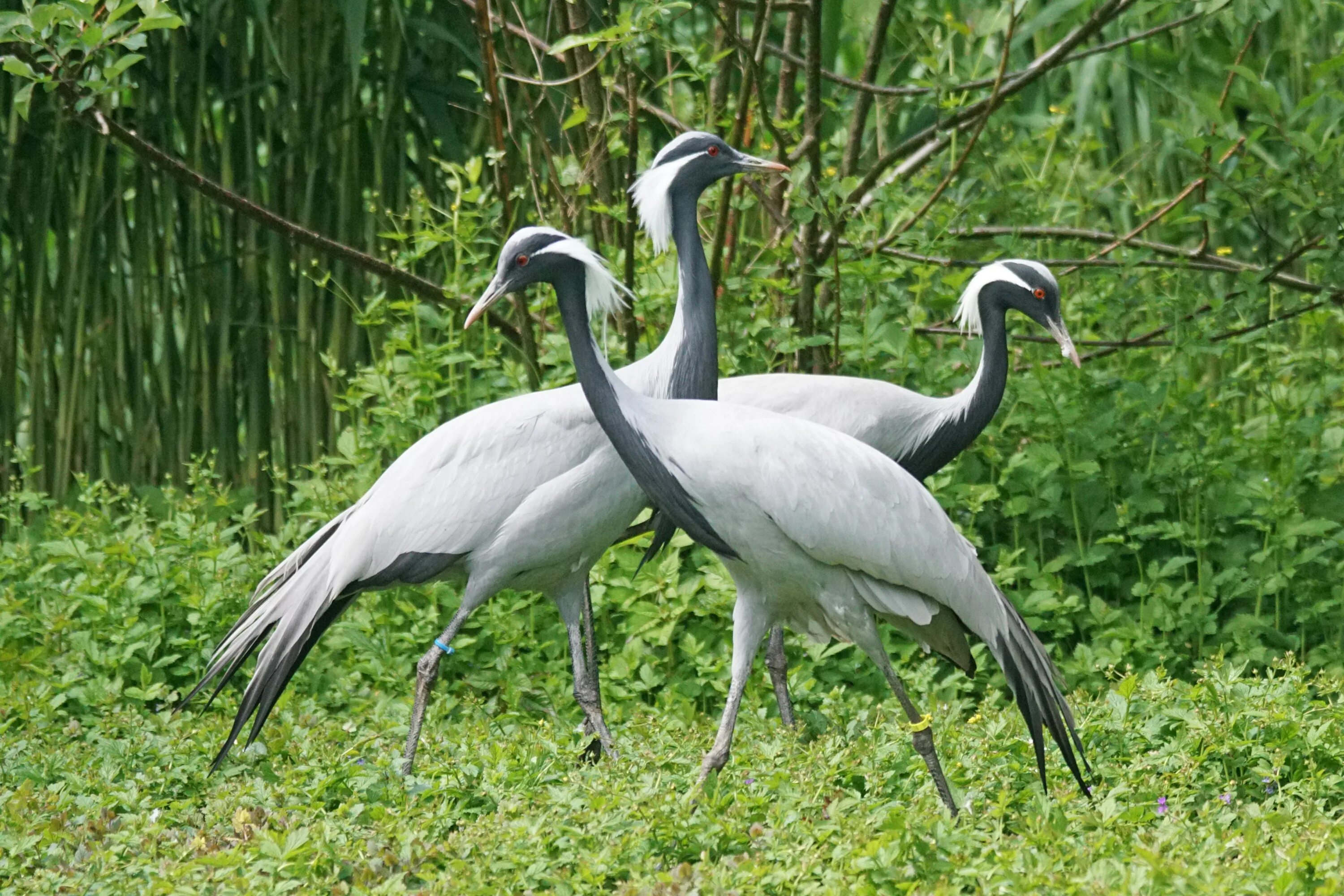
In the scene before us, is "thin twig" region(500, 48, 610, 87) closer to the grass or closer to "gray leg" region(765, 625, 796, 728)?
"gray leg" region(765, 625, 796, 728)

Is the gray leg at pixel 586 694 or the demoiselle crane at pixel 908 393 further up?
the demoiselle crane at pixel 908 393

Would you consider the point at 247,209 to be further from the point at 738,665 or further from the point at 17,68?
the point at 738,665

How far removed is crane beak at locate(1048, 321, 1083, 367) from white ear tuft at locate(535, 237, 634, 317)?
1.33 metres

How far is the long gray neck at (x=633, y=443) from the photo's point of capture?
3.66 meters

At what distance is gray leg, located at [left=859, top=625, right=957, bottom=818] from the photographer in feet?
11.7

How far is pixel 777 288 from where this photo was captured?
5.48m

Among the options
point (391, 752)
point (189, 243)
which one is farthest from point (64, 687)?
point (189, 243)

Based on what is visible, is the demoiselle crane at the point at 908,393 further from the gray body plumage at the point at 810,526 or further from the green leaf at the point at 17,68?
the green leaf at the point at 17,68

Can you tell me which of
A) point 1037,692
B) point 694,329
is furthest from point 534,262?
point 1037,692

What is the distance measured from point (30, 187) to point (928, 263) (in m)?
3.66

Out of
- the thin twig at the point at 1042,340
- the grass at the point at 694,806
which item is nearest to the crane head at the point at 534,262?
the grass at the point at 694,806

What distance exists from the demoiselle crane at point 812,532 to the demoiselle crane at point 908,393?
90 cm

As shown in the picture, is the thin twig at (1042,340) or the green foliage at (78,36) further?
the thin twig at (1042,340)

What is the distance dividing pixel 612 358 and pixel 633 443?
207 cm
